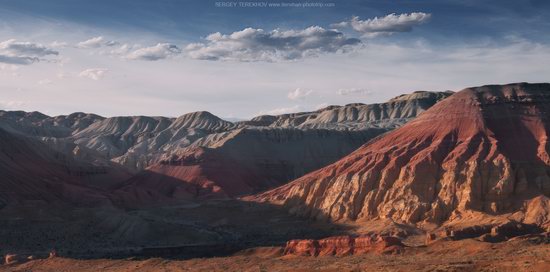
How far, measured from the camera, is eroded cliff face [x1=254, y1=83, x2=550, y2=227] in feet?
269

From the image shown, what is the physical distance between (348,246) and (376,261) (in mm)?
8768

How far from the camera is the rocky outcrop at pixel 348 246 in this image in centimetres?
6100

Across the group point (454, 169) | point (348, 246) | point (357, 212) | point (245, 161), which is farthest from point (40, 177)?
point (348, 246)

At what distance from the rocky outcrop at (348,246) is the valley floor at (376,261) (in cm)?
153

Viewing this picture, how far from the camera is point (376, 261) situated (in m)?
54.0

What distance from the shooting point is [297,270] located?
52.2 meters

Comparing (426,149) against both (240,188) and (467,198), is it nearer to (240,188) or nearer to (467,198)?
(467,198)

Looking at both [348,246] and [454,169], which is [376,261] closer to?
[348,246]

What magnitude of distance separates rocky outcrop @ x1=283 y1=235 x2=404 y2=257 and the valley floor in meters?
1.53


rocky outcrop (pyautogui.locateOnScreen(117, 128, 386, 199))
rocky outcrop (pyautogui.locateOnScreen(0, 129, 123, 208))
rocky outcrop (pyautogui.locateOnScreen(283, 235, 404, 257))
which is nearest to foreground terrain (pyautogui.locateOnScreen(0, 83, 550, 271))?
rocky outcrop (pyautogui.locateOnScreen(283, 235, 404, 257))

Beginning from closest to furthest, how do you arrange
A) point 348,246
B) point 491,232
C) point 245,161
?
point 348,246 < point 491,232 < point 245,161

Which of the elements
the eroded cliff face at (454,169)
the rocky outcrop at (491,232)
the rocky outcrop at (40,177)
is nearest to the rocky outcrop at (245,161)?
the rocky outcrop at (40,177)

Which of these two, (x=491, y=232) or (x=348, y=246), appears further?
(x=491, y=232)

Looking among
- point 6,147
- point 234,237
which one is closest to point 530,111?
point 234,237
